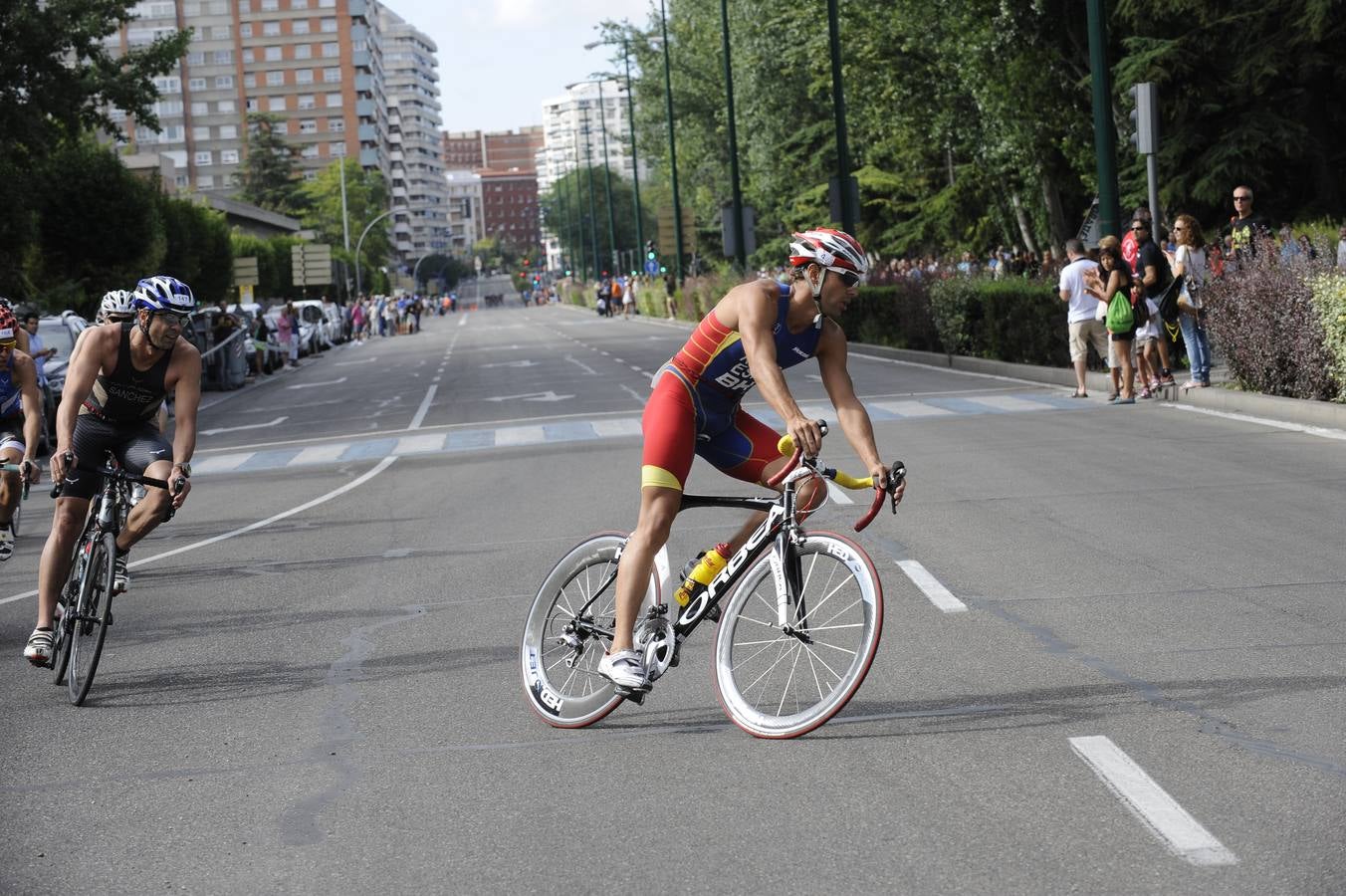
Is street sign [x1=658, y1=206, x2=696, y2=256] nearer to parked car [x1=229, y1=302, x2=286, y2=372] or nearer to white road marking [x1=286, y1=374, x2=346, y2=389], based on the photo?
parked car [x1=229, y1=302, x2=286, y2=372]

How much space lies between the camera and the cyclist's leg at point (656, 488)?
616cm

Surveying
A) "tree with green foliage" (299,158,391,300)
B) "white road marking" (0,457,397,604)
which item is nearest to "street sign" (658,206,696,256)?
"white road marking" (0,457,397,604)

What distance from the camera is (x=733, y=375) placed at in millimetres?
6234

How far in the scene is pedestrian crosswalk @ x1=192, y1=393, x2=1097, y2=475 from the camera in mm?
19828

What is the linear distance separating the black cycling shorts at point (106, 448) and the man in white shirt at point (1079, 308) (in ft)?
47.5

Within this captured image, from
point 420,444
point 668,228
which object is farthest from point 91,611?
point 668,228

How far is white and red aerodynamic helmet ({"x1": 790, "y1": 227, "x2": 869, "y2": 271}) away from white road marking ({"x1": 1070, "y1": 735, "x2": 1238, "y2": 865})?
170cm

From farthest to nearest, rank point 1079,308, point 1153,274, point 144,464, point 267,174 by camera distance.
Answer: point 267,174 < point 1079,308 < point 1153,274 < point 144,464

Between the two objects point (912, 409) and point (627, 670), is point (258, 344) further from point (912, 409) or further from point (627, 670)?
point (627, 670)

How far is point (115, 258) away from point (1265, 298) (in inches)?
1236

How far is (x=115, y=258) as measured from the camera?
1682 inches

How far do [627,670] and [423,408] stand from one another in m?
21.2

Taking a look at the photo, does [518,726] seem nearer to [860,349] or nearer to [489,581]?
[489,581]

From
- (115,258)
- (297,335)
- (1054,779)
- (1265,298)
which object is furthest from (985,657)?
(297,335)
